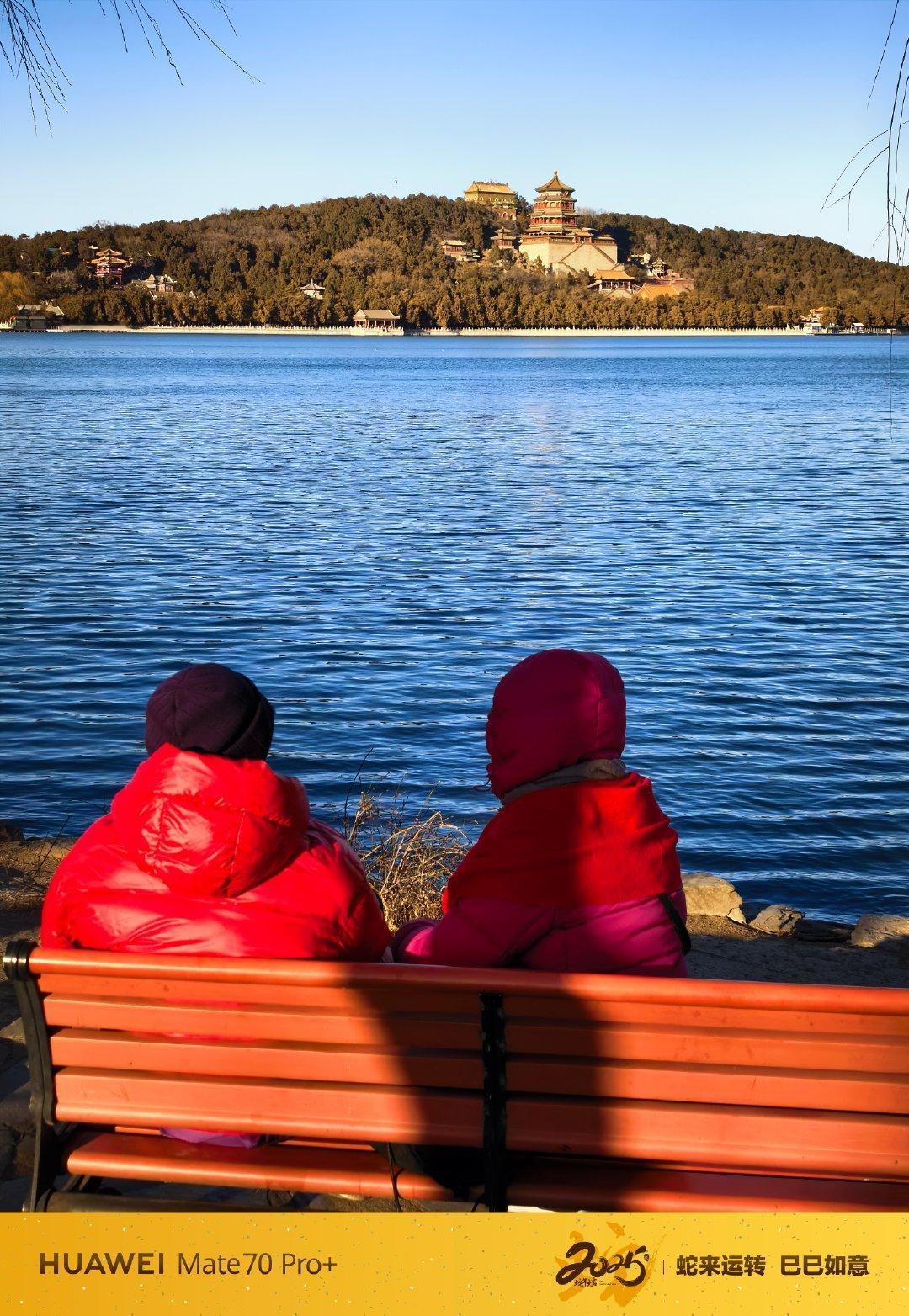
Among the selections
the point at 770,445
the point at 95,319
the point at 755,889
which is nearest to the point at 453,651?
the point at 755,889

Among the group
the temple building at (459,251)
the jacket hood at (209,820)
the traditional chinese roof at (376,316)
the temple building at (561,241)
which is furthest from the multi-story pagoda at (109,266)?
the jacket hood at (209,820)

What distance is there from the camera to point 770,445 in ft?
112

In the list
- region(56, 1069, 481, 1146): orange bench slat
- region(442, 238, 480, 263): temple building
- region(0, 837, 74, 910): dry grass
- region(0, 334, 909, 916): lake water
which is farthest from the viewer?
region(442, 238, 480, 263): temple building

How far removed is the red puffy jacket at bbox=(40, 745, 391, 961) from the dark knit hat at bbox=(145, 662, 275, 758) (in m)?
0.03

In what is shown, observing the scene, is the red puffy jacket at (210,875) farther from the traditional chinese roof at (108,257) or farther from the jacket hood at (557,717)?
the traditional chinese roof at (108,257)

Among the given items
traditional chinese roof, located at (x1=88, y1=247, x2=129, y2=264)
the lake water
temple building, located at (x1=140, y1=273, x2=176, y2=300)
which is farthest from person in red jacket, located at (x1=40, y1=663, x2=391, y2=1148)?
traditional chinese roof, located at (x1=88, y1=247, x2=129, y2=264)

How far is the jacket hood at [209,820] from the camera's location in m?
2.41

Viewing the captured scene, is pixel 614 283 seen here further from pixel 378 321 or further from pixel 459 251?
pixel 378 321

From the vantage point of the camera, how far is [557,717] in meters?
2.49

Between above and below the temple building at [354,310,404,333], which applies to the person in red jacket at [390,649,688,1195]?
below

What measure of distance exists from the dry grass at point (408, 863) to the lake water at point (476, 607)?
146 cm

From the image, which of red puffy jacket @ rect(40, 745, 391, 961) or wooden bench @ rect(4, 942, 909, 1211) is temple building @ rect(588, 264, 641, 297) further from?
wooden bench @ rect(4, 942, 909, 1211)

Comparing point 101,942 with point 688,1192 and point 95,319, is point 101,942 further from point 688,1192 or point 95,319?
point 95,319

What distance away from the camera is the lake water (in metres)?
9.03
